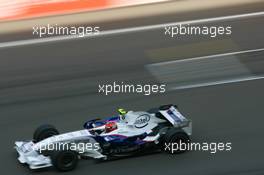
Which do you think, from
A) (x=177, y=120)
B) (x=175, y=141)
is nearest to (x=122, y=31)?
(x=177, y=120)

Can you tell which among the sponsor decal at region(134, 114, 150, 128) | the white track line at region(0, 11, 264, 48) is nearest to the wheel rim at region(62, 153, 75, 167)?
the sponsor decal at region(134, 114, 150, 128)

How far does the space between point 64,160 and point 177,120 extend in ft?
5.77

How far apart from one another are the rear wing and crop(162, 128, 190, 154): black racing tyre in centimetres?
20

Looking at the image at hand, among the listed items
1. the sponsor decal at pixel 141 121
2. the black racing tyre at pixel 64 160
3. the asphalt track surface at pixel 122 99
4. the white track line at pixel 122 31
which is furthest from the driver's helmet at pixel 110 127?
the white track line at pixel 122 31

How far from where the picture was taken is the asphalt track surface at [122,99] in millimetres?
10867

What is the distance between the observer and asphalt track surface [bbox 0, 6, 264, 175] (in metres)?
10.9

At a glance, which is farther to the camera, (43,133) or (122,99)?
(122,99)

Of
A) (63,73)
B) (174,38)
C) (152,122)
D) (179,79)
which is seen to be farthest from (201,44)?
(152,122)

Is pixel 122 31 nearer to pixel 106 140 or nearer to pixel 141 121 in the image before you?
pixel 141 121

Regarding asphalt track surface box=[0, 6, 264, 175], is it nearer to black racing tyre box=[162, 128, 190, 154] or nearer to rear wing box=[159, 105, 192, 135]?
black racing tyre box=[162, 128, 190, 154]

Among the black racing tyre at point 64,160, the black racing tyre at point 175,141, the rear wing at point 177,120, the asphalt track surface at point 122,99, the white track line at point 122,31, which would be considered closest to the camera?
the black racing tyre at point 64,160

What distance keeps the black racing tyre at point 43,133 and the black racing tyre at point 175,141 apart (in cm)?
154

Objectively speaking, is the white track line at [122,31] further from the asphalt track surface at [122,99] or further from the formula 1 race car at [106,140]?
the formula 1 race car at [106,140]

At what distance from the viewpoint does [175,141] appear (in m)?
11.0
